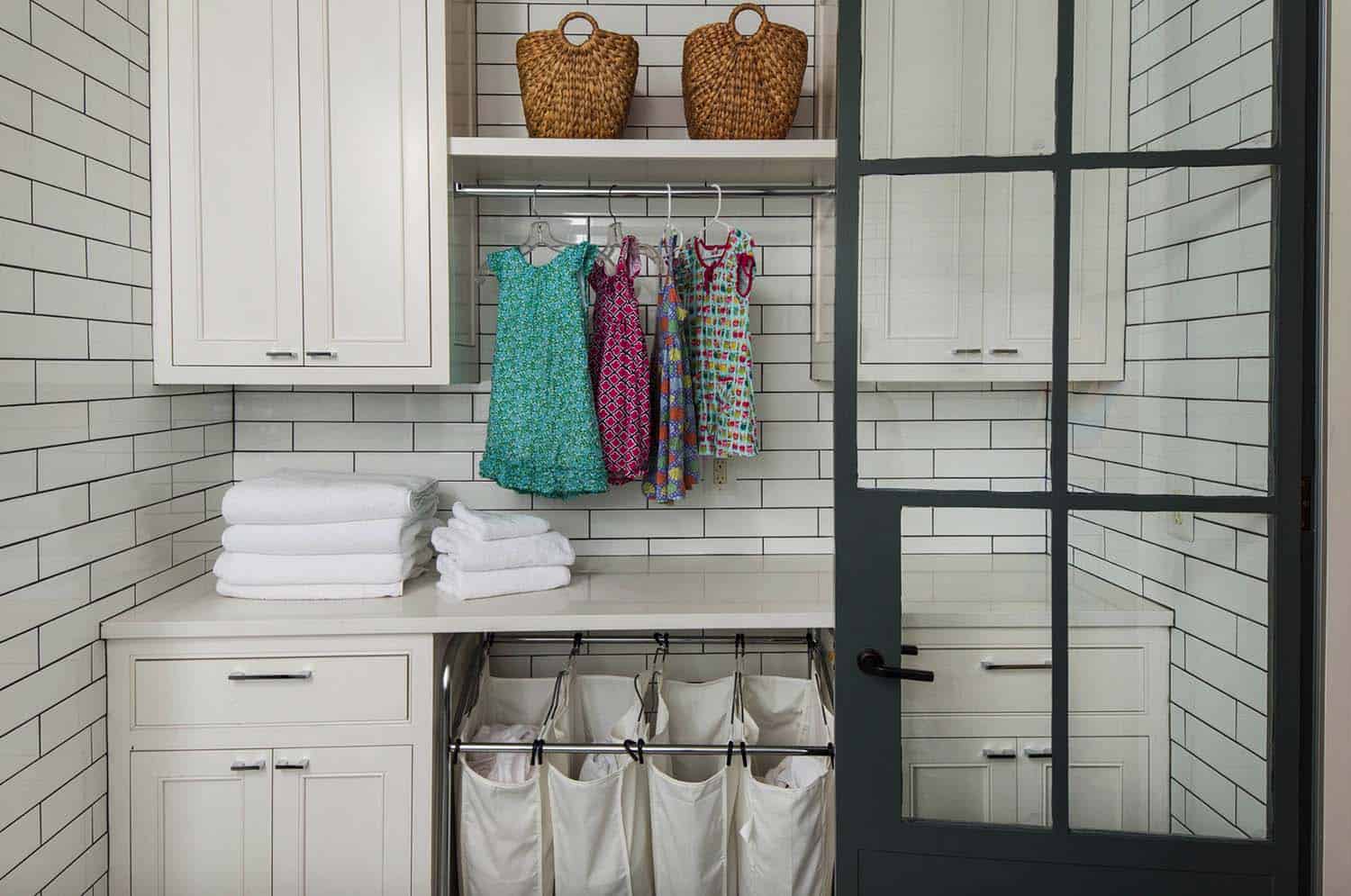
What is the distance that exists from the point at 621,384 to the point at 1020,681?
3.57 ft

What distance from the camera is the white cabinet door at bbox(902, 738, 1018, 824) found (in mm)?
1925

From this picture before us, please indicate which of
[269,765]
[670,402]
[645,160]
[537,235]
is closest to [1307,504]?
[670,402]

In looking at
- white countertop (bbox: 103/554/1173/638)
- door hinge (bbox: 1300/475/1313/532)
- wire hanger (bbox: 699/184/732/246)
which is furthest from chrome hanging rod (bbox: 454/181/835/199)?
door hinge (bbox: 1300/475/1313/532)

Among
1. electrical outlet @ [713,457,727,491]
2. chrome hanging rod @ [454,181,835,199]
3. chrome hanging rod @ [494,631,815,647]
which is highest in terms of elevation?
chrome hanging rod @ [454,181,835,199]

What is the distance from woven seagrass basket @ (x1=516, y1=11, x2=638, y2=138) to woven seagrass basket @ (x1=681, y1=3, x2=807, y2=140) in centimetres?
17

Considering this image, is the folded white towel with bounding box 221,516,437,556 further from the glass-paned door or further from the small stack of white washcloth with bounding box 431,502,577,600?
the glass-paned door

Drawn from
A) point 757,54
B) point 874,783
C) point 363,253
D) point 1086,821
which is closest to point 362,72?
point 363,253

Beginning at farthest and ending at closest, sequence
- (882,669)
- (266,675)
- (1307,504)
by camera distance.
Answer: (266,675) < (882,669) < (1307,504)

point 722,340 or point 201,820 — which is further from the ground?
point 722,340

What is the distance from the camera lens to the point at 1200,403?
1.88 metres

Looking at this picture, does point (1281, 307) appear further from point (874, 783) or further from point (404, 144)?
point (404, 144)

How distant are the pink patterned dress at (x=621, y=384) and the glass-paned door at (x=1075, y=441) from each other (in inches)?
21.0

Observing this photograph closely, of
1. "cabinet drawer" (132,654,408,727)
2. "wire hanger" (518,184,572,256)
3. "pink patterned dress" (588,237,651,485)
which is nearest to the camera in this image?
"cabinet drawer" (132,654,408,727)

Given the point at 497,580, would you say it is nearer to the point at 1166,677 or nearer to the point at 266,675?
the point at 266,675
